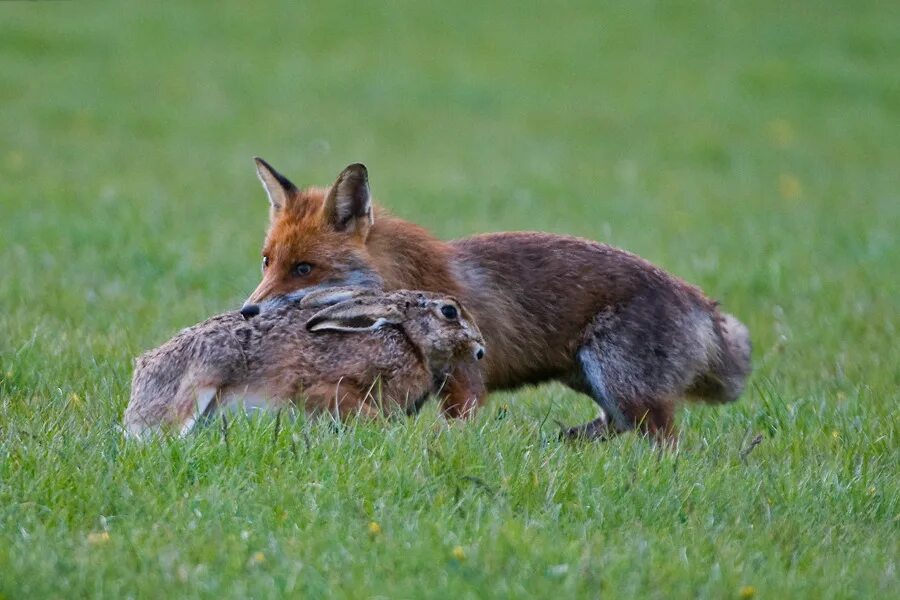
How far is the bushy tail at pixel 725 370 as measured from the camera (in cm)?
761

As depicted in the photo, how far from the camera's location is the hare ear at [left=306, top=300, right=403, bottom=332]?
21.4 ft

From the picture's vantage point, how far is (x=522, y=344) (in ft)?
24.6

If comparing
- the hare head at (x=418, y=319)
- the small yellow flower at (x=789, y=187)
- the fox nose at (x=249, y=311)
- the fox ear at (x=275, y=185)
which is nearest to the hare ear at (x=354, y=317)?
the hare head at (x=418, y=319)

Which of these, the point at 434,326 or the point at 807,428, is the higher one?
the point at 434,326

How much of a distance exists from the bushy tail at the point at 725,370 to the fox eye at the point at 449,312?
5.51 feet

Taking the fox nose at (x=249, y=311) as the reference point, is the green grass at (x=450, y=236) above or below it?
below

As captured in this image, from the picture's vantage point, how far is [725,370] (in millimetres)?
7641

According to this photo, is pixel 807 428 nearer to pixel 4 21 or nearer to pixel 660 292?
pixel 660 292

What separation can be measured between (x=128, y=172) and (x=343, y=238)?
10725 millimetres

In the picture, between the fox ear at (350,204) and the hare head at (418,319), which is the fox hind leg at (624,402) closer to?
the hare head at (418,319)

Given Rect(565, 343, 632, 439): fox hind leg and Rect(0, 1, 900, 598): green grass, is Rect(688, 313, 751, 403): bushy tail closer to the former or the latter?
Rect(0, 1, 900, 598): green grass

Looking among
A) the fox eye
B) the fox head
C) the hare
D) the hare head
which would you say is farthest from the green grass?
the fox head

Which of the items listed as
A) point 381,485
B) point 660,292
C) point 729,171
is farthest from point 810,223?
point 381,485

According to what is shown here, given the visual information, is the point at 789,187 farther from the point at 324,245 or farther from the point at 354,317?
the point at 354,317
